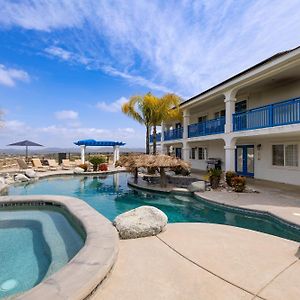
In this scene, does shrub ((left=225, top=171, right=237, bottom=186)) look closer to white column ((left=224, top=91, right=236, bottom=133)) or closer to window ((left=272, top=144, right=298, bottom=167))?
white column ((left=224, top=91, right=236, bottom=133))

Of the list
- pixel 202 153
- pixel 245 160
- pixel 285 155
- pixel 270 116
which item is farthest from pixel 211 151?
pixel 270 116

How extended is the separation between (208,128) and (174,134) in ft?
22.3

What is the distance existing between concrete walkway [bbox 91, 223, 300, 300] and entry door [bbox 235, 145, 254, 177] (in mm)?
13273

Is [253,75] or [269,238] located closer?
[269,238]

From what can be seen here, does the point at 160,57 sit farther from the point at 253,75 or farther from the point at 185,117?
the point at 185,117

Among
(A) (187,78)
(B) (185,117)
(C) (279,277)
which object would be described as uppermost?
(A) (187,78)

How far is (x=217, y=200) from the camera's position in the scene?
439 inches

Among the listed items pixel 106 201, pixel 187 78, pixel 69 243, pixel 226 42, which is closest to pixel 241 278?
pixel 69 243

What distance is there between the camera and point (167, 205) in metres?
11.8

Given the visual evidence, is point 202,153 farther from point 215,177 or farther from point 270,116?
point 270,116

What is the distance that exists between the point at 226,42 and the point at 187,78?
4473 mm

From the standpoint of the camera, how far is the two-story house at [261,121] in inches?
478

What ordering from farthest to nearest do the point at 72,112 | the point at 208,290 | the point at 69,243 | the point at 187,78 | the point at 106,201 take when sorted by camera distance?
1. the point at 72,112
2. the point at 187,78
3. the point at 106,201
4. the point at 69,243
5. the point at 208,290

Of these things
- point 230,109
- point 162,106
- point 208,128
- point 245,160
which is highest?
point 162,106
